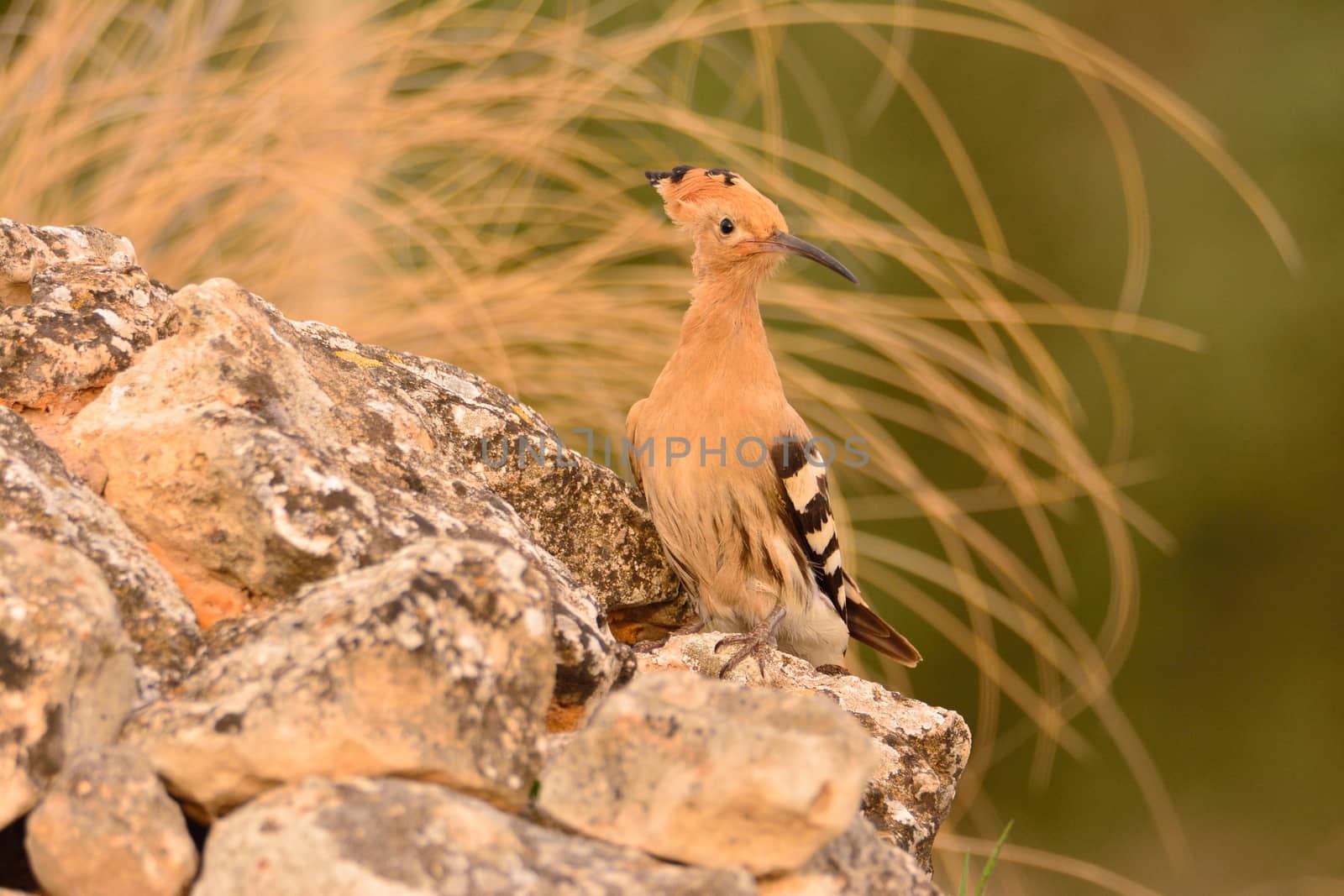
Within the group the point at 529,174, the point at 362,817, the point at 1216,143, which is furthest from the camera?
the point at 529,174

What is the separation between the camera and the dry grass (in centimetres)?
325

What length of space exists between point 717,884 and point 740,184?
6.12 ft

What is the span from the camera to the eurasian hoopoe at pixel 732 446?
271 centimetres

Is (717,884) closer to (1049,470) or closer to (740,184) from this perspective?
(740,184)

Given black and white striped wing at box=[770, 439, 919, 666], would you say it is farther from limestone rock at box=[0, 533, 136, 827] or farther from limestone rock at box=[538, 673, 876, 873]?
limestone rock at box=[0, 533, 136, 827]

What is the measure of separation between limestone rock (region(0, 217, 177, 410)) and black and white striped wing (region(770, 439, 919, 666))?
127cm

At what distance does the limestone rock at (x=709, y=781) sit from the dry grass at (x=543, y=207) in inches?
77.1

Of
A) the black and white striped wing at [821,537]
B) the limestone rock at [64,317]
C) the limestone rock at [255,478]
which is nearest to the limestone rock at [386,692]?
the limestone rock at [255,478]

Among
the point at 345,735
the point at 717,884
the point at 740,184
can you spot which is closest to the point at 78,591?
the point at 345,735

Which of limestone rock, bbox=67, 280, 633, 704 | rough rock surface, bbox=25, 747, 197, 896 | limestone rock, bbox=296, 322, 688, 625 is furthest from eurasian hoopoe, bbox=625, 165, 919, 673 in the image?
rough rock surface, bbox=25, 747, 197, 896

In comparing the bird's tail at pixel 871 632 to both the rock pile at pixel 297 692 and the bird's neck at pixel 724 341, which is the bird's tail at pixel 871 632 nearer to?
the bird's neck at pixel 724 341

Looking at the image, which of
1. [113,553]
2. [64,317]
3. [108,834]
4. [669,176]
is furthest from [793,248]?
[108,834]

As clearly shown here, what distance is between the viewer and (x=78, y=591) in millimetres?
1249

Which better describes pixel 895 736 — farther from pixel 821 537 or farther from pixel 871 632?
pixel 871 632
